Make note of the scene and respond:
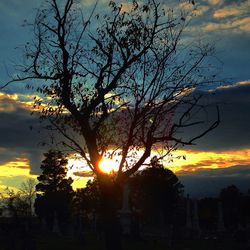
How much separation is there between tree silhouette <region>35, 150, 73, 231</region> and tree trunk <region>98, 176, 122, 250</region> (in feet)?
191

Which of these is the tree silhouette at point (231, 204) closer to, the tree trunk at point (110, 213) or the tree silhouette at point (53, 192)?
the tree silhouette at point (53, 192)

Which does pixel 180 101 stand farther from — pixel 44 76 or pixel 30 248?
pixel 30 248

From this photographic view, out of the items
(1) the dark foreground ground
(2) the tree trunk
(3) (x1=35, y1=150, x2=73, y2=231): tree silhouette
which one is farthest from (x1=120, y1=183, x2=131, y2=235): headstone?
(3) (x1=35, y1=150, x2=73, y2=231): tree silhouette

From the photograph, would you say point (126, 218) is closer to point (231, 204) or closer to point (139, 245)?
point (139, 245)

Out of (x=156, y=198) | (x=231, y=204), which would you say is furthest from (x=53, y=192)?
(x=231, y=204)

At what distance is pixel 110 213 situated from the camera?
1536 centimetres

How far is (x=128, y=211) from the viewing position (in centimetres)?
3991

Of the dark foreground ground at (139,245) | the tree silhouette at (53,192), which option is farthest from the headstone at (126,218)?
the tree silhouette at (53,192)

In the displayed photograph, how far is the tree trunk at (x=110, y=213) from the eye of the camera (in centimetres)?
1516

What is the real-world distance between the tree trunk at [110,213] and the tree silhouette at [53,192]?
58.2 meters

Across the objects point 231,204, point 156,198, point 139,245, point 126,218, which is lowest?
point 139,245

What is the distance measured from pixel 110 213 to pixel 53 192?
61.2 metres

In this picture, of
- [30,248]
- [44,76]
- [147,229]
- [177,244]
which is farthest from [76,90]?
[147,229]

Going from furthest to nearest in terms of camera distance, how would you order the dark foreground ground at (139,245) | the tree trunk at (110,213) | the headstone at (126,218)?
the headstone at (126,218)
the dark foreground ground at (139,245)
the tree trunk at (110,213)
